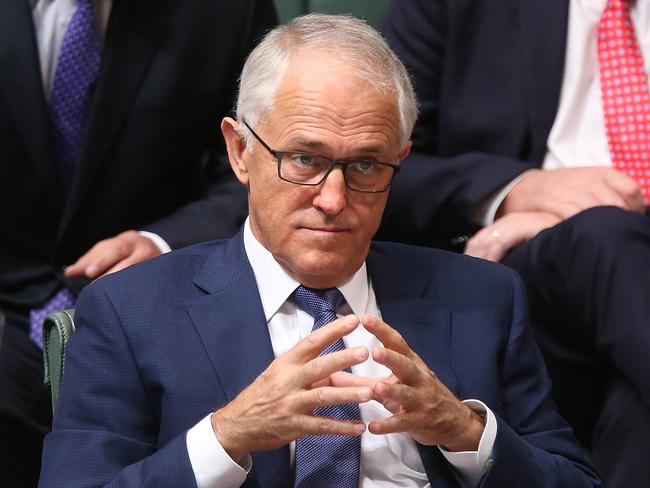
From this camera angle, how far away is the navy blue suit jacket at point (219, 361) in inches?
61.9

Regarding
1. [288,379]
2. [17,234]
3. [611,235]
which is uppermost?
[288,379]

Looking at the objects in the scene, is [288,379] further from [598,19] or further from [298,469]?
[598,19]

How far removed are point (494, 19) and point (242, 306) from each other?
98cm

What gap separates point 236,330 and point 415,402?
0.87ft

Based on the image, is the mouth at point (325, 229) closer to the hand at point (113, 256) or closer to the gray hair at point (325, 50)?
the gray hair at point (325, 50)

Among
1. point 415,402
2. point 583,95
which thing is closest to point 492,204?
point 583,95

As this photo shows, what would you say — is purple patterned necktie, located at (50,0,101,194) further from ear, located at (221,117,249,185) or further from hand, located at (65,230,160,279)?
ear, located at (221,117,249,185)

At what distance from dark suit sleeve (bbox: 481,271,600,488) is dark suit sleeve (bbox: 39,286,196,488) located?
0.43 metres

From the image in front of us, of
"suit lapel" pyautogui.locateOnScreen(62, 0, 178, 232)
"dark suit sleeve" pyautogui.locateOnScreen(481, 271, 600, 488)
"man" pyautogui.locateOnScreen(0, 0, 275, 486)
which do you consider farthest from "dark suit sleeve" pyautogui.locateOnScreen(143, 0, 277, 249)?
"dark suit sleeve" pyautogui.locateOnScreen(481, 271, 600, 488)

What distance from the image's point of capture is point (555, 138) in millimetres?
2391

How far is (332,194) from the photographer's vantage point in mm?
1636

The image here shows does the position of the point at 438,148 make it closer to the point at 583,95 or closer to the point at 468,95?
the point at 468,95

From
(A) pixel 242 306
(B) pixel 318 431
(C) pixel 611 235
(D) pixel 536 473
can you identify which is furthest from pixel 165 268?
(C) pixel 611 235

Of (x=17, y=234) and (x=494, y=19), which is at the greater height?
(x=494, y=19)
